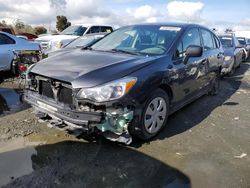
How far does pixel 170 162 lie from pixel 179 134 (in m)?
1.01

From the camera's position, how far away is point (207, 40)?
20.7ft

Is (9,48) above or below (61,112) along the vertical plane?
above

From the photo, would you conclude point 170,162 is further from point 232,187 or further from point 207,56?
point 207,56

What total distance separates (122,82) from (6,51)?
623 cm

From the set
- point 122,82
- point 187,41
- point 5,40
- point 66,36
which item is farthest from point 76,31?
point 122,82

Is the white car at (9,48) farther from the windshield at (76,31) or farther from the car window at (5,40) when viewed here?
the windshield at (76,31)

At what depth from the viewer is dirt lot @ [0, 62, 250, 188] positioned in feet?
10.9

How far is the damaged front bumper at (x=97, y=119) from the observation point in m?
3.59

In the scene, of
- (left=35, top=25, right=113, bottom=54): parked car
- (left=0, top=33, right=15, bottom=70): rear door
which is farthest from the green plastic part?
(left=35, top=25, right=113, bottom=54): parked car

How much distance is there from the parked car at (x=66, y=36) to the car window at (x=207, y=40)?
22.0 ft

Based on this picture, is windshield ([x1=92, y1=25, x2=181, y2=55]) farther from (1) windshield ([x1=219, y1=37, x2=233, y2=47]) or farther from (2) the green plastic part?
(1) windshield ([x1=219, y1=37, x2=233, y2=47])

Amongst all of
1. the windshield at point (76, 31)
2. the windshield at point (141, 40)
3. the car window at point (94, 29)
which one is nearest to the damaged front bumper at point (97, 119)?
the windshield at point (141, 40)

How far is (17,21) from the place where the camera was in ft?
133

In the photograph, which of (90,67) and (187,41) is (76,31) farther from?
(90,67)
